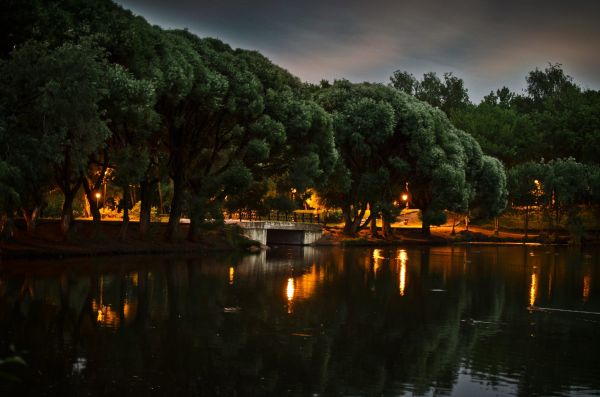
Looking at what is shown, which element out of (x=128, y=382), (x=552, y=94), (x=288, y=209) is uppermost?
(x=552, y=94)

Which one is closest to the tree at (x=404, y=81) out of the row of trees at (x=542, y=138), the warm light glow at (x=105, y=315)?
the row of trees at (x=542, y=138)

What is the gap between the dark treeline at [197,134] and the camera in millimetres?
31734

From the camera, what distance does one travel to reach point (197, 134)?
49.7 meters

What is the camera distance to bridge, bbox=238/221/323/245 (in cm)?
6131

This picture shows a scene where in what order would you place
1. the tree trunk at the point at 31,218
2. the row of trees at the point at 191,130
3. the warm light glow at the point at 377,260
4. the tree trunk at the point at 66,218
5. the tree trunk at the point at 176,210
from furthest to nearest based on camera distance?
1. the tree trunk at the point at 176,210
2. the tree trunk at the point at 66,218
3. the tree trunk at the point at 31,218
4. the warm light glow at the point at 377,260
5. the row of trees at the point at 191,130

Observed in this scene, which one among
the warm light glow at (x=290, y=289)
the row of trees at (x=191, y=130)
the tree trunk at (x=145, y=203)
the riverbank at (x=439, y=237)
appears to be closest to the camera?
the warm light glow at (x=290, y=289)

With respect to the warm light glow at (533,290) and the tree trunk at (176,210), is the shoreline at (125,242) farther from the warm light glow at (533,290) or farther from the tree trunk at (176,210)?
the warm light glow at (533,290)

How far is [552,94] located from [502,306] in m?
141

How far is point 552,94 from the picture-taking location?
520 ft

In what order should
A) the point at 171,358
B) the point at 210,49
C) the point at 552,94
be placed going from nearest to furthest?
the point at 171,358 < the point at 210,49 < the point at 552,94

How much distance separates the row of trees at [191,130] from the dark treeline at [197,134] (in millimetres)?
87

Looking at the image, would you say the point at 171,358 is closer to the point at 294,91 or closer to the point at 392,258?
the point at 392,258

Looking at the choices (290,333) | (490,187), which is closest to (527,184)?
(490,187)

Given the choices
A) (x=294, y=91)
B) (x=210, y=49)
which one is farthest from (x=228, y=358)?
(x=294, y=91)
